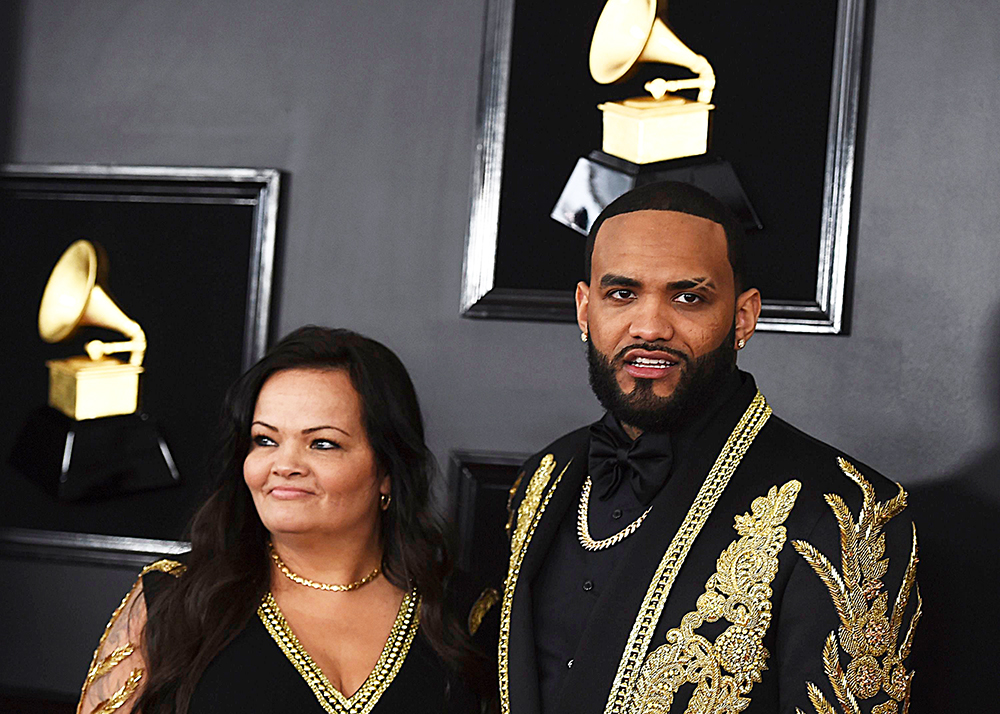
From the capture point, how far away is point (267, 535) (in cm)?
207

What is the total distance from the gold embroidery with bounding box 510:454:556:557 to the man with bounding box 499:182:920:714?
4cm

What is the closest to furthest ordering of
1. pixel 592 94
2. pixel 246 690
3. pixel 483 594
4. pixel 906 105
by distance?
1. pixel 246 690
2. pixel 483 594
3. pixel 906 105
4. pixel 592 94

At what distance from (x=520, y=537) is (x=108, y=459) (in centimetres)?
131

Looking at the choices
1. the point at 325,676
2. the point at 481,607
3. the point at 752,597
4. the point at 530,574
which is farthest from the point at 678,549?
the point at 325,676

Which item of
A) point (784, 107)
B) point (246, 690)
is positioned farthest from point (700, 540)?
point (784, 107)

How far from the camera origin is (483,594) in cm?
218

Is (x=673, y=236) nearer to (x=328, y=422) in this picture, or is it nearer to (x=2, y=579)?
(x=328, y=422)

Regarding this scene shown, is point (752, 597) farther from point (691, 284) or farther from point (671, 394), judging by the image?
point (691, 284)

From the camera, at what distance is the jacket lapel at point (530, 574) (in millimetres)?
1761

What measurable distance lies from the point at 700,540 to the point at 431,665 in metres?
0.54

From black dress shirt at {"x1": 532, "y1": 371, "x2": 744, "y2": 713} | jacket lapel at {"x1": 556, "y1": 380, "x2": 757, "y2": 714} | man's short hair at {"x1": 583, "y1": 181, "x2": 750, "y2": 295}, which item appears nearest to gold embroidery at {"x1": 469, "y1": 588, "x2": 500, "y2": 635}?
black dress shirt at {"x1": 532, "y1": 371, "x2": 744, "y2": 713}

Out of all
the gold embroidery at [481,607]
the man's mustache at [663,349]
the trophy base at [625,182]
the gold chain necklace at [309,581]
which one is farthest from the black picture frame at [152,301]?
the man's mustache at [663,349]

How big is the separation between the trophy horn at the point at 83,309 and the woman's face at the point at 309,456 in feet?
3.20

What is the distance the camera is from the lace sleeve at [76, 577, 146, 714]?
185 cm
